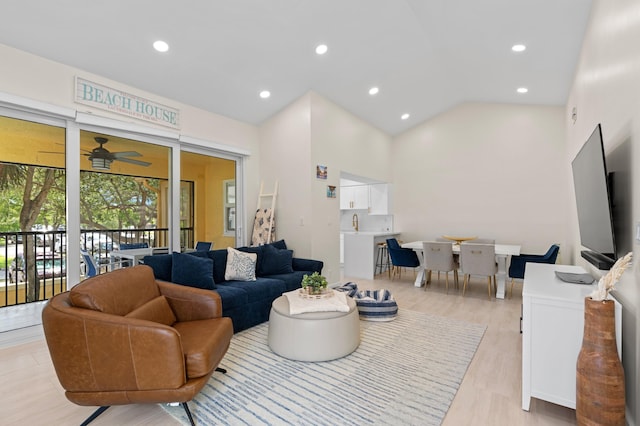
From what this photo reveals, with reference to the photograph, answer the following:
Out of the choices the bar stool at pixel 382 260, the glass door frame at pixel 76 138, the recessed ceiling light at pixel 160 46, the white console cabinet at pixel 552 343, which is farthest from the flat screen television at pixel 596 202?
the glass door frame at pixel 76 138

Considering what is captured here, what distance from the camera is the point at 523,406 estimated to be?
198cm

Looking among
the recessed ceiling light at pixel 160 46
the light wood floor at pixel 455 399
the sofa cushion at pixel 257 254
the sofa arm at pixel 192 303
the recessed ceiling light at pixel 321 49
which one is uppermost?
the recessed ceiling light at pixel 321 49

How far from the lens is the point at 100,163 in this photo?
12.1 ft

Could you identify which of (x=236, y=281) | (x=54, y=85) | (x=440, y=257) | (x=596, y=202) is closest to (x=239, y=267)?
(x=236, y=281)

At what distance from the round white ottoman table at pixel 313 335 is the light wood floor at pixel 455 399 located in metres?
0.92

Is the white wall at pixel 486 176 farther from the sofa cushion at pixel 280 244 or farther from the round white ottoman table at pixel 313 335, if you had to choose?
the round white ottoman table at pixel 313 335

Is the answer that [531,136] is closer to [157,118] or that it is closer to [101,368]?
[157,118]

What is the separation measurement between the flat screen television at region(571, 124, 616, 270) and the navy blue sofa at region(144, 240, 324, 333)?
2.95 meters

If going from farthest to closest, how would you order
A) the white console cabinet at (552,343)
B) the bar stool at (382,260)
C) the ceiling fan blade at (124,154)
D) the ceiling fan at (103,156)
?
the bar stool at (382,260) → the ceiling fan blade at (124,154) → the ceiling fan at (103,156) → the white console cabinet at (552,343)

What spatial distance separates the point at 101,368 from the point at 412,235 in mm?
6215

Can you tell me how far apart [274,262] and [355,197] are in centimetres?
355

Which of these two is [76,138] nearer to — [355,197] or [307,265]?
[307,265]

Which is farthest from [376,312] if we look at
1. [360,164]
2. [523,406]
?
[360,164]

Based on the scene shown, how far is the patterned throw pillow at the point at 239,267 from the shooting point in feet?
12.2
